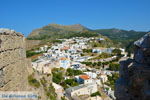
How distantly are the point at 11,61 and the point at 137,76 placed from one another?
3237 millimetres

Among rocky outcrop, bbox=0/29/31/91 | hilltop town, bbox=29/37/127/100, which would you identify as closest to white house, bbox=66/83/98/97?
hilltop town, bbox=29/37/127/100

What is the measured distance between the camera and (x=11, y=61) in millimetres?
4992

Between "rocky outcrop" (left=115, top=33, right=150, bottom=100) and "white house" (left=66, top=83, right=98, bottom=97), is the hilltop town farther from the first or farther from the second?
"rocky outcrop" (left=115, top=33, right=150, bottom=100)

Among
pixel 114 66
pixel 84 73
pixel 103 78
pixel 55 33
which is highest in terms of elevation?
pixel 55 33

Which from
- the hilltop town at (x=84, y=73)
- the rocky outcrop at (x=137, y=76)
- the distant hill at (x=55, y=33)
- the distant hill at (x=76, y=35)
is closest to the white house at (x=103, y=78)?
the hilltop town at (x=84, y=73)

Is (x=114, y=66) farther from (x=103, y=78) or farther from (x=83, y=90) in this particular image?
(x=83, y=90)

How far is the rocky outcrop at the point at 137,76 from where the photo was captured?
384 cm

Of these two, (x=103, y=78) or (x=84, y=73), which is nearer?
(x=103, y=78)

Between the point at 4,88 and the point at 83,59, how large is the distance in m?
48.0

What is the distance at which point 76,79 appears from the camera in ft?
107

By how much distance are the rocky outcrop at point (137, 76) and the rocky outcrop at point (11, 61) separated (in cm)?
276

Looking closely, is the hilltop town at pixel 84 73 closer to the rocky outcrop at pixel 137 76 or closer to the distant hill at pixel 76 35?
the distant hill at pixel 76 35

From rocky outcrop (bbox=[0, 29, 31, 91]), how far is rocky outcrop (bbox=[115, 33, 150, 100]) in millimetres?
2761

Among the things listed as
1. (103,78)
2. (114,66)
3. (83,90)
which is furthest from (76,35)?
(83,90)
